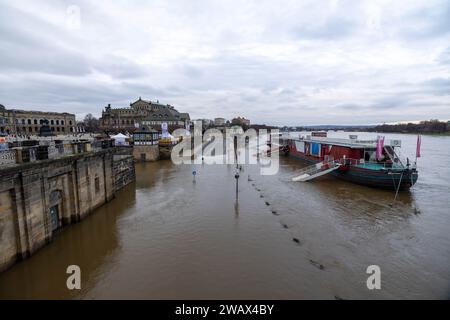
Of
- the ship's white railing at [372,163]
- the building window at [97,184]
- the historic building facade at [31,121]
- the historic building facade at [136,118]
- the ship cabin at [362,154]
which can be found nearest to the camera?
the building window at [97,184]

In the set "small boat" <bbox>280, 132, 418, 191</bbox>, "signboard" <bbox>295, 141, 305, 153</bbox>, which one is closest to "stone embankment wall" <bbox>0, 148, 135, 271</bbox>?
"small boat" <bbox>280, 132, 418, 191</bbox>

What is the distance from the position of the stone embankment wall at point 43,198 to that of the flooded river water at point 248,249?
2.33ft

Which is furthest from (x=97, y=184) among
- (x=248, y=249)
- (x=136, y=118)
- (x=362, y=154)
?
(x=136, y=118)

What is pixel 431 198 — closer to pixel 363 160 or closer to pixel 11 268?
pixel 363 160

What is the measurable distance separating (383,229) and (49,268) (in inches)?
701

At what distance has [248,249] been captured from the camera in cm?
1266

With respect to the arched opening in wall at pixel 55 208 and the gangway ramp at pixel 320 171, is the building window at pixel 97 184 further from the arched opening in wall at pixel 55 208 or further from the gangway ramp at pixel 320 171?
the gangway ramp at pixel 320 171

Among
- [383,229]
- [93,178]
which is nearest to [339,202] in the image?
[383,229]

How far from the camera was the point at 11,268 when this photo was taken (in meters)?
10.2

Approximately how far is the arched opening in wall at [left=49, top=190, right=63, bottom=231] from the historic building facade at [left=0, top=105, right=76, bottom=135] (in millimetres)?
42711

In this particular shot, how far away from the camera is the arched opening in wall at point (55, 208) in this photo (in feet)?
44.4

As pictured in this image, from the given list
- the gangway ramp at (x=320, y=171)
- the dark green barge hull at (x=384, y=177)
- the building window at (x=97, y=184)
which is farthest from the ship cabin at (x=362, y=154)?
the building window at (x=97, y=184)

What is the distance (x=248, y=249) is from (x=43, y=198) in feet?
33.3
